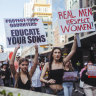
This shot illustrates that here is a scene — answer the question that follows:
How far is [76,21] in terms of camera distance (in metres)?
6.59

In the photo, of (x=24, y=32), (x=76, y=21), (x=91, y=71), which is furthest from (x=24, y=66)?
(x=76, y=21)

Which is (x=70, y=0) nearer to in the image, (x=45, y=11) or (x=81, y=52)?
(x=81, y=52)

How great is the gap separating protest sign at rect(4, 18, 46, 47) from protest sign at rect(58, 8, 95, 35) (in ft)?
2.04

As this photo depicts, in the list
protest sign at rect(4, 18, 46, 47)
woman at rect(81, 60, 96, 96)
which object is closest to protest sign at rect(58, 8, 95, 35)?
protest sign at rect(4, 18, 46, 47)

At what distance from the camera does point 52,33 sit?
300 feet

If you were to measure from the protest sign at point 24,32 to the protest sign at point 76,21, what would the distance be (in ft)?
2.04

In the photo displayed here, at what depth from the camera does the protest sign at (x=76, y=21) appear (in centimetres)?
645

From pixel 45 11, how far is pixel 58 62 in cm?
10769

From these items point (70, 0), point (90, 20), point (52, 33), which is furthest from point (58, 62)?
point (52, 33)

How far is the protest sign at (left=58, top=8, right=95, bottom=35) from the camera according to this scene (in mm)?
6453

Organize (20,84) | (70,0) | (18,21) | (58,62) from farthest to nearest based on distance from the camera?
(70,0) → (18,21) → (58,62) → (20,84)

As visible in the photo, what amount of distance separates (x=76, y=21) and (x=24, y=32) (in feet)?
4.60

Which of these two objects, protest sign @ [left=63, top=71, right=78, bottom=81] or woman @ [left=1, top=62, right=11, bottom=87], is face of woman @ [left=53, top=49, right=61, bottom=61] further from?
woman @ [left=1, top=62, right=11, bottom=87]

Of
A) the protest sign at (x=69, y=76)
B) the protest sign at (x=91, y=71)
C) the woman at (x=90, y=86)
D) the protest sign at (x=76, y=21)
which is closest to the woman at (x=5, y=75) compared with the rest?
the protest sign at (x=76, y=21)
